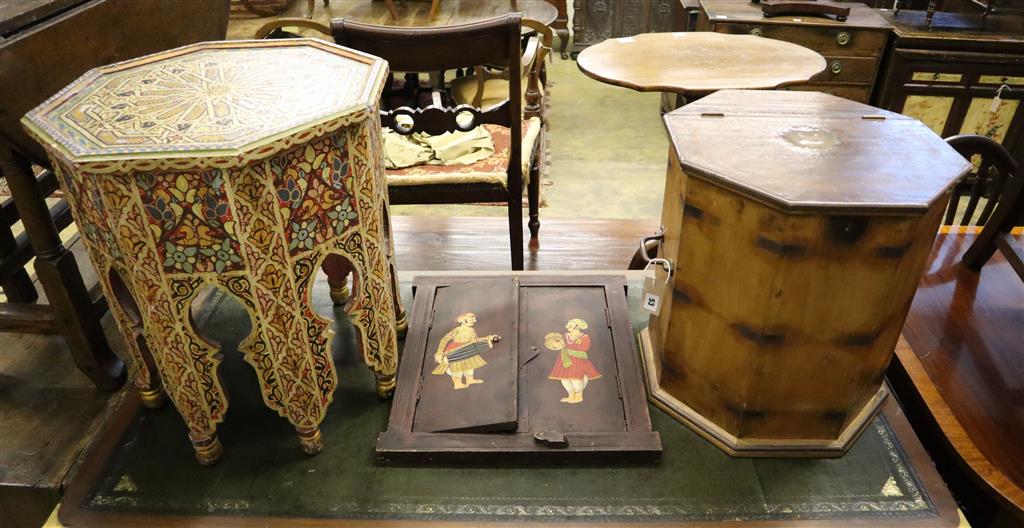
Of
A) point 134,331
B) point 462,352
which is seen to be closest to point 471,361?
point 462,352

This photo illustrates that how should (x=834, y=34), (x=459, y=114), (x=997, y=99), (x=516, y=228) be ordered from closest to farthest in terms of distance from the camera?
(x=459, y=114) → (x=516, y=228) → (x=997, y=99) → (x=834, y=34)

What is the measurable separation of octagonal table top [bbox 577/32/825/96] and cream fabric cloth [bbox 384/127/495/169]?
1.61ft

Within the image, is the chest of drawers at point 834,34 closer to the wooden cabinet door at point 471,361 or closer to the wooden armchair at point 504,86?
the wooden armchair at point 504,86

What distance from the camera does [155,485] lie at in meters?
1.33

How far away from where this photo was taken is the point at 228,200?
3.32ft

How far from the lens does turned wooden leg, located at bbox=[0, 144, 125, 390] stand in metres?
1.43

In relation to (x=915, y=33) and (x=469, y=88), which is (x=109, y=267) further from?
(x=915, y=33)

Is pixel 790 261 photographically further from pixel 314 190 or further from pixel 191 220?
pixel 191 220

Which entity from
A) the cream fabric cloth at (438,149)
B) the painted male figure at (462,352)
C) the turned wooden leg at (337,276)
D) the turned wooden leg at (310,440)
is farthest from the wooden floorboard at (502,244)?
the turned wooden leg at (310,440)

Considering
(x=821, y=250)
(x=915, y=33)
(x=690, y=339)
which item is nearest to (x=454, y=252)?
(x=690, y=339)

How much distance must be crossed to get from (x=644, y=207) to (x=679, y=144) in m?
2.30

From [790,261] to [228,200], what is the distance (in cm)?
91

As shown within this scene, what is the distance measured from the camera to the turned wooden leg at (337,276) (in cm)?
178

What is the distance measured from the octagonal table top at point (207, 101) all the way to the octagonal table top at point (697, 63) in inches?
48.2
